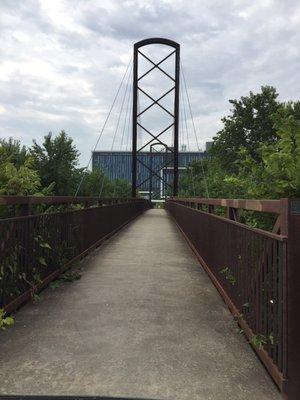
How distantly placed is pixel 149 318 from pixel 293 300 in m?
1.98

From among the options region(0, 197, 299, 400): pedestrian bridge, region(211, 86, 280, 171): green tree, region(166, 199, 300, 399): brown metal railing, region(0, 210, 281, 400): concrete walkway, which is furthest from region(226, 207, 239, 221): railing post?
region(211, 86, 280, 171): green tree

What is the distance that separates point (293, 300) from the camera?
2.94 metres

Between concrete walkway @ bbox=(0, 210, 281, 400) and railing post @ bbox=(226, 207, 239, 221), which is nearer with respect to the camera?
Result: concrete walkway @ bbox=(0, 210, 281, 400)

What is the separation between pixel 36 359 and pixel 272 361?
1628 millimetres

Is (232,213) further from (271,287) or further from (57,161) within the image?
(57,161)

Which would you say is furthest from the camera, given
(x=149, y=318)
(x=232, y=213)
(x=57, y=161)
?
(x=57, y=161)

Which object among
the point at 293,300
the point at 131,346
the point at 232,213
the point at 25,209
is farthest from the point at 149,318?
the point at 293,300

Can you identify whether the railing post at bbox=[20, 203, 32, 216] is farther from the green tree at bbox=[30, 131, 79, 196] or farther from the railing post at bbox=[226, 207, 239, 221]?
the green tree at bbox=[30, 131, 79, 196]

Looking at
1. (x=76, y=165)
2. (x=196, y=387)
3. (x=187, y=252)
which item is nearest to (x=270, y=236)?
(x=196, y=387)

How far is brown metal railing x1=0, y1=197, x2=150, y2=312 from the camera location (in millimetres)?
4535

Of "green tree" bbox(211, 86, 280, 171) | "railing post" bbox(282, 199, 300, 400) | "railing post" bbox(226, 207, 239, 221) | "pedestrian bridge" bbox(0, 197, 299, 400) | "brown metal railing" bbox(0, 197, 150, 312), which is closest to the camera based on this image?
"railing post" bbox(282, 199, 300, 400)

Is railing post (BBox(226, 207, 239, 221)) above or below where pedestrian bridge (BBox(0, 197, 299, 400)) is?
above

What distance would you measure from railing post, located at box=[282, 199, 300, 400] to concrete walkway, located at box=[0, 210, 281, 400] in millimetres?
187

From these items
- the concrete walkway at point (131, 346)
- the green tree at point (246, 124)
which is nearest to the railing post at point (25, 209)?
the concrete walkway at point (131, 346)
